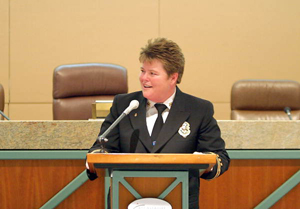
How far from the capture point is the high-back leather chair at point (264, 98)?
10.5 feet

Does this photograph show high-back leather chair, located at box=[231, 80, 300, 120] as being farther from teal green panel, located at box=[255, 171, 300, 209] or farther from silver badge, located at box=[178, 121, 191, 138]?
silver badge, located at box=[178, 121, 191, 138]

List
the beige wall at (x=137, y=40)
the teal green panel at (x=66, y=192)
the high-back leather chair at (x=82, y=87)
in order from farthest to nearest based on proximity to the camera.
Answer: the beige wall at (x=137, y=40)
the high-back leather chair at (x=82, y=87)
the teal green panel at (x=66, y=192)

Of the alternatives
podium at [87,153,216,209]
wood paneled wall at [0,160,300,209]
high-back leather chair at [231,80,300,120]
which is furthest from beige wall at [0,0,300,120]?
podium at [87,153,216,209]

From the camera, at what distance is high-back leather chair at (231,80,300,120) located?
3.21 meters

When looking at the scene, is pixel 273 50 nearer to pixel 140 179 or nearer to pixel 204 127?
pixel 204 127

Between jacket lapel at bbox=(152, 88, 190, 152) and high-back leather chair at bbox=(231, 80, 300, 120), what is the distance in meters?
1.82

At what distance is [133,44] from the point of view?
4145 mm

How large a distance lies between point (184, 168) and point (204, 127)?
43 centimetres

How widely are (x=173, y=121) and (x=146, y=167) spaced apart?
421 mm

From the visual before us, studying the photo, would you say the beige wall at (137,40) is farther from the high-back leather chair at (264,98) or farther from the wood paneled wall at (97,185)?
the wood paneled wall at (97,185)

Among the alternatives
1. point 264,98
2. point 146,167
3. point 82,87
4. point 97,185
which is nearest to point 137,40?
point 82,87

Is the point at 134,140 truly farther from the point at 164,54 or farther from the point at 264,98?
the point at 264,98

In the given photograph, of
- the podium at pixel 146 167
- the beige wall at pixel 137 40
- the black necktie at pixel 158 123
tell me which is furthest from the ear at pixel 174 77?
the beige wall at pixel 137 40

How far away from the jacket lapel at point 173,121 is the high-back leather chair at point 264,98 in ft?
5.96
